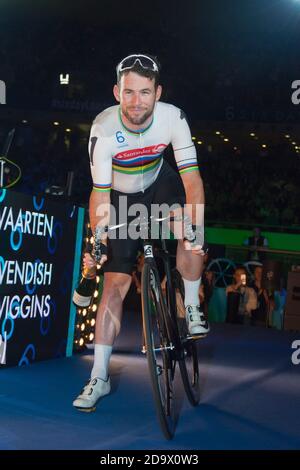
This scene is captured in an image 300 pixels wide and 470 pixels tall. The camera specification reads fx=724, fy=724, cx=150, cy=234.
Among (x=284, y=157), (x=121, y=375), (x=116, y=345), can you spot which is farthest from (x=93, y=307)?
(x=284, y=157)

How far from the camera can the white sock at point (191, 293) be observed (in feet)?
13.7

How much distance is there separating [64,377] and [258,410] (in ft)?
4.85

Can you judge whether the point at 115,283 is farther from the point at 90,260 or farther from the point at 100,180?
the point at 100,180

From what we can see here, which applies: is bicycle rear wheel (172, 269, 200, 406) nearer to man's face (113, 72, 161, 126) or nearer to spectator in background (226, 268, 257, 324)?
man's face (113, 72, 161, 126)

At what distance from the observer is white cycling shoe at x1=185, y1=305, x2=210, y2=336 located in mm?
4047

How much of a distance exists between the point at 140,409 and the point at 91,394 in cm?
38

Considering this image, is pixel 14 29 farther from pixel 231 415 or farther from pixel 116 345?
pixel 231 415

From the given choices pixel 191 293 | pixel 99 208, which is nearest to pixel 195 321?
pixel 191 293

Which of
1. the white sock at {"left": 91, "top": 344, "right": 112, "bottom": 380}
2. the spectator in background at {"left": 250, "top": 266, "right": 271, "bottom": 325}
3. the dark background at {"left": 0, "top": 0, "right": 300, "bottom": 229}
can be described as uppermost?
the dark background at {"left": 0, "top": 0, "right": 300, "bottom": 229}

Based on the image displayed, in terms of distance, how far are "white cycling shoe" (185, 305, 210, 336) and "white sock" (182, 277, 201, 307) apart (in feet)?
0.12

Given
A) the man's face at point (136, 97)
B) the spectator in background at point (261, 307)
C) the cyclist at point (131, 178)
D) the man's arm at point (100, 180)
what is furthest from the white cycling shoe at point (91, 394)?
the spectator in background at point (261, 307)

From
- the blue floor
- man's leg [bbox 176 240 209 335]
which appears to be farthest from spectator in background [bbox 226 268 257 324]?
man's leg [bbox 176 240 209 335]

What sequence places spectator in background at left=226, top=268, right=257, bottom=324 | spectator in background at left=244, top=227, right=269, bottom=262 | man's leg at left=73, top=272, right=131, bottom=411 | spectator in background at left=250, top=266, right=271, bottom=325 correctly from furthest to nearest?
spectator in background at left=244, top=227, right=269, bottom=262, spectator in background at left=250, top=266, right=271, bottom=325, spectator in background at left=226, top=268, right=257, bottom=324, man's leg at left=73, top=272, right=131, bottom=411

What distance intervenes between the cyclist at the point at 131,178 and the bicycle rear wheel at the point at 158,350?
0.89 feet
